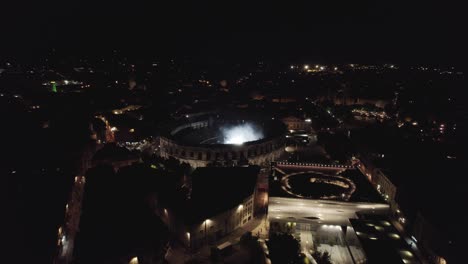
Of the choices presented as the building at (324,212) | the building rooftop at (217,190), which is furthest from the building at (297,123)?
the building at (324,212)

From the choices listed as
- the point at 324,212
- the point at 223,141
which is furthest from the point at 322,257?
the point at 223,141

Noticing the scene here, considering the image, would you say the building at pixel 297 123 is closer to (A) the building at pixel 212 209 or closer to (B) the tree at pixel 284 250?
(A) the building at pixel 212 209

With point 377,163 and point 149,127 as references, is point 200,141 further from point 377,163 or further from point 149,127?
point 377,163

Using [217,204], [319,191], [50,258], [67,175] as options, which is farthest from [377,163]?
[67,175]

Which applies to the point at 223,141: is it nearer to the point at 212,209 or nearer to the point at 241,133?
the point at 241,133

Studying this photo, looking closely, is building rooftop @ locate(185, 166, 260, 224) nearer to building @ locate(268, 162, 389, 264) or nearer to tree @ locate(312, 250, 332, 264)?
building @ locate(268, 162, 389, 264)

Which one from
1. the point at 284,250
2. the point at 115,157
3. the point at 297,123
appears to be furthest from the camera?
the point at 297,123

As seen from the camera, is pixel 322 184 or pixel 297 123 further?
pixel 297 123

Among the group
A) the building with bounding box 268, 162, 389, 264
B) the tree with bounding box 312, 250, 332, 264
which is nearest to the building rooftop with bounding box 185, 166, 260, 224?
the building with bounding box 268, 162, 389, 264
